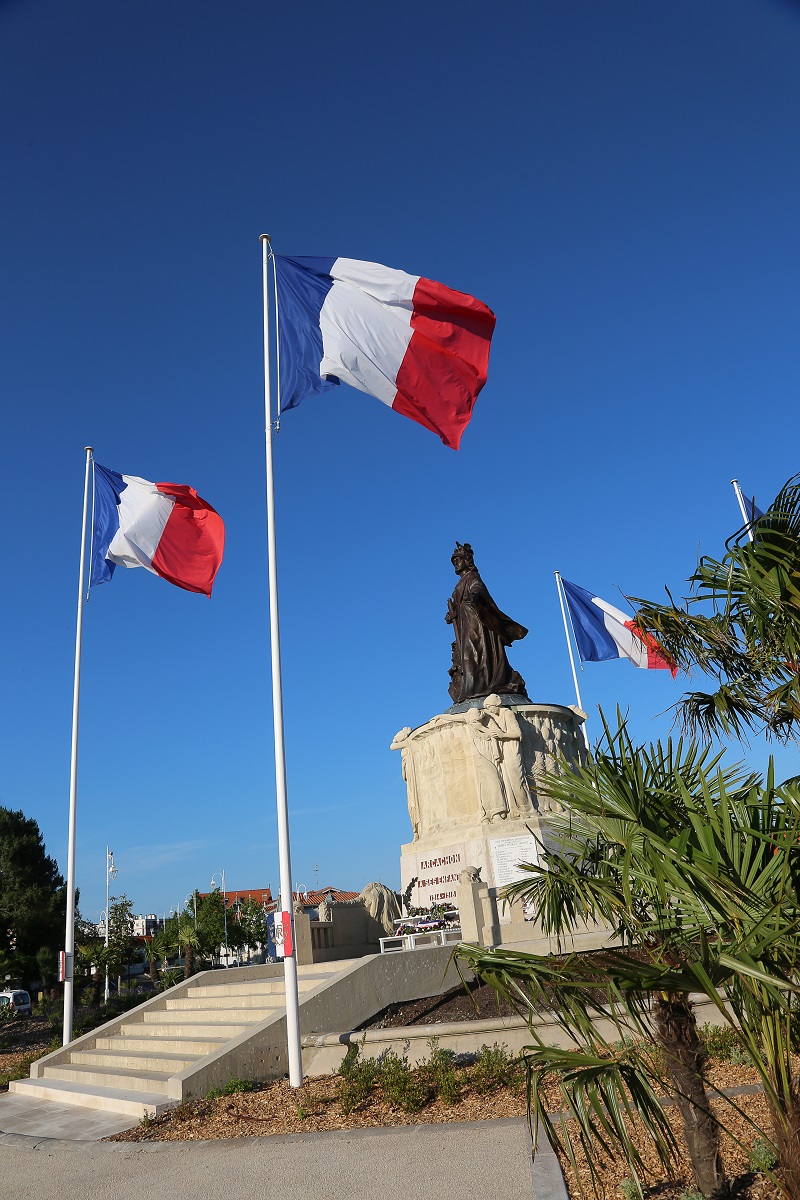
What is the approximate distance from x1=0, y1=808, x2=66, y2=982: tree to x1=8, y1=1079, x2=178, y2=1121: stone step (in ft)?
113

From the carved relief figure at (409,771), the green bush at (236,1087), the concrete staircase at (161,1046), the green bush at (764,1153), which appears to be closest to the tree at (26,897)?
the carved relief figure at (409,771)

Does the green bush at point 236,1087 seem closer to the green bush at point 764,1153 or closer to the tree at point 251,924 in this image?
the green bush at point 764,1153

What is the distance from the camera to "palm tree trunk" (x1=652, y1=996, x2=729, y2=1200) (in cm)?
548

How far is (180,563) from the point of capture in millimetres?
15641

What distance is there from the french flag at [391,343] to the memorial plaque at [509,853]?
1126 cm

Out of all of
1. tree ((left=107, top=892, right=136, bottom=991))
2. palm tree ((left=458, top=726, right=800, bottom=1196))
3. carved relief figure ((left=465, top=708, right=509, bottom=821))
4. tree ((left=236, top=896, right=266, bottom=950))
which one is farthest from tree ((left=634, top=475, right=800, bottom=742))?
tree ((left=236, top=896, right=266, bottom=950))

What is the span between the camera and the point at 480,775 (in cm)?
2167

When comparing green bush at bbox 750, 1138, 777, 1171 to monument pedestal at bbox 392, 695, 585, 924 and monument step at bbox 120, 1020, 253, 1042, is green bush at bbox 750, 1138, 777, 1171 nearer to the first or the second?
monument step at bbox 120, 1020, 253, 1042

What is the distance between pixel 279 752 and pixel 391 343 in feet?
20.9

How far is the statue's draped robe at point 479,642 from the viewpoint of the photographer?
82.7 ft

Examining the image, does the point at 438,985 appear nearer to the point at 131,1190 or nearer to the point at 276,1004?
the point at 276,1004

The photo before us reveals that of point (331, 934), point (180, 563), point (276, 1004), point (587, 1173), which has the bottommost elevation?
point (587, 1173)

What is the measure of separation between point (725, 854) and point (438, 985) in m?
11.9

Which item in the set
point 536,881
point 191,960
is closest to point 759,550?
point 536,881
